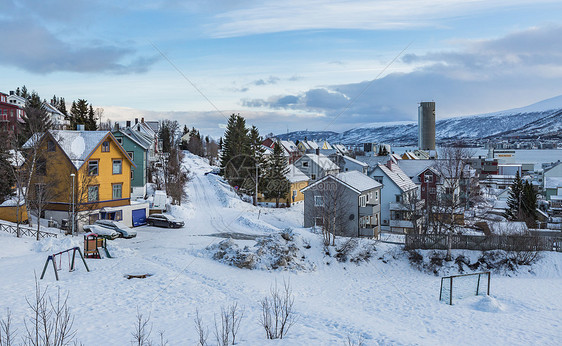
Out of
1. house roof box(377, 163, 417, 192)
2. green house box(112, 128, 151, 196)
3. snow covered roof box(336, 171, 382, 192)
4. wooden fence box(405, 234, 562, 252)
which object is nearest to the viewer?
wooden fence box(405, 234, 562, 252)

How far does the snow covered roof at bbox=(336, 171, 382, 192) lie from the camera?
42306mm

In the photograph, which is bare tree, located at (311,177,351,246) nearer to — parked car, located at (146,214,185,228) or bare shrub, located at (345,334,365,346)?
parked car, located at (146,214,185,228)

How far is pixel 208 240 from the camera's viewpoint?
31.6 m

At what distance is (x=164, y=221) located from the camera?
1535 inches

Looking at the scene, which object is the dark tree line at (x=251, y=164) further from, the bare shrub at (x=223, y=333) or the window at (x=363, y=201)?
the bare shrub at (x=223, y=333)

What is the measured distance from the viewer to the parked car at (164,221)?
3881 centimetres

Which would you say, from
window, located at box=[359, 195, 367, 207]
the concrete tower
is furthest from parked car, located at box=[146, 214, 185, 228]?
the concrete tower

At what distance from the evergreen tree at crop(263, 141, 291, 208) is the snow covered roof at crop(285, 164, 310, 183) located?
1.33 meters

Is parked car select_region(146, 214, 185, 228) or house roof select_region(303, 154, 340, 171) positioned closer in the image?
parked car select_region(146, 214, 185, 228)

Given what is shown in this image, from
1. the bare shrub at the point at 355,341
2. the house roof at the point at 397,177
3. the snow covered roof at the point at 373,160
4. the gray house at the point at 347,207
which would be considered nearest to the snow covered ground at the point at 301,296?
the bare shrub at the point at 355,341

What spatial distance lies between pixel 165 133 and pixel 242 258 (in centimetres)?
8620

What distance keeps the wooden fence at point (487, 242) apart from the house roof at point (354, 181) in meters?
12.1

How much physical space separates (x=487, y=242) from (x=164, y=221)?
28102 mm

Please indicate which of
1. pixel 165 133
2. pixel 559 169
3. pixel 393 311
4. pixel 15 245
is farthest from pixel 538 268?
pixel 165 133
